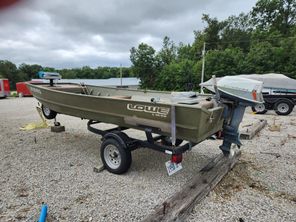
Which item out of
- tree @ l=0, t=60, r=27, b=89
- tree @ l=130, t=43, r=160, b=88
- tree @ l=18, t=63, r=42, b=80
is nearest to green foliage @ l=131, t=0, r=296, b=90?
tree @ l=130, t=43, r=160, b=88

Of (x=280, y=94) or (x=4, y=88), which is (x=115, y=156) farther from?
(x=4, y=88)

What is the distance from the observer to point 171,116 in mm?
2264

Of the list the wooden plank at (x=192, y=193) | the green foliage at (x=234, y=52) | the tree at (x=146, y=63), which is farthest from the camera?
the tree at (x=146, y=63)

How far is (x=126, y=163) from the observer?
2.86 meters

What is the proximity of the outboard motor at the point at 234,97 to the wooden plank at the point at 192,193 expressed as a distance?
397 mm

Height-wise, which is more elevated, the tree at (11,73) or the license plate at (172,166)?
the tree at (11,73)

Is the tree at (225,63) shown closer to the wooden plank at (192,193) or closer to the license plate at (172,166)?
the wooden plank at (192,193)

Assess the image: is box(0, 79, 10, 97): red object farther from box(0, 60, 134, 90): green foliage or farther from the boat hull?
box(0, 60, 134, 90): green foliage

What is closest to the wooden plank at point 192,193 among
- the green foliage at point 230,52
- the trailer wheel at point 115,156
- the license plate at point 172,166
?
the license plate at point 172,166

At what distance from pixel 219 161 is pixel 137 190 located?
4.47ft

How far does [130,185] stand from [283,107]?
820 centimetres

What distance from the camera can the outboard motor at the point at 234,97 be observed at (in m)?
2.62

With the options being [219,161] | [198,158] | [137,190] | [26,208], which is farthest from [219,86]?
[26,208]

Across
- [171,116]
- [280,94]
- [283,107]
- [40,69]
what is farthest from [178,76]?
[40,69]
